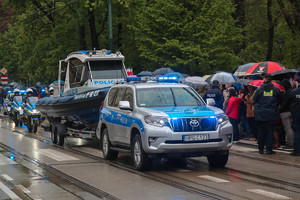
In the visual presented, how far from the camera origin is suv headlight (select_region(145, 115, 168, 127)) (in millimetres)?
11703

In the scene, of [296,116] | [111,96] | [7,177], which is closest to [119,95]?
[111,96]

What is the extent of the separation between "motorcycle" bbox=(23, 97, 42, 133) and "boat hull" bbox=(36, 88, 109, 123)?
6519 millimetres

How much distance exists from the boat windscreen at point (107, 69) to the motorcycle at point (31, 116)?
6954 millimetres

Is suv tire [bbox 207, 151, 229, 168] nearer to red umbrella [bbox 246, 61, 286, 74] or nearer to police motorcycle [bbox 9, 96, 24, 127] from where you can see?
red umbrella [bbox 246, 61, 286, 74]

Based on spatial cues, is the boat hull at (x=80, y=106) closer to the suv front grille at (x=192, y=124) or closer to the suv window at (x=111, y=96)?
the suv window at (x=111, y=96)

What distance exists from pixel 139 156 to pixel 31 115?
1526 centimetres

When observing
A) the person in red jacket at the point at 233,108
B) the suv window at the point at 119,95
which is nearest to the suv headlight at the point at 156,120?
the suv window at the point at 119,95

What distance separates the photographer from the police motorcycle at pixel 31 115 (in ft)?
86.0

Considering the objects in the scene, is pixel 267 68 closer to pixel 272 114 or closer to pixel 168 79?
pixel 272 114

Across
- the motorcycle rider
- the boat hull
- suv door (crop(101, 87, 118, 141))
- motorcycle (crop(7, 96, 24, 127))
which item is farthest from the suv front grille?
the motorcycle rider

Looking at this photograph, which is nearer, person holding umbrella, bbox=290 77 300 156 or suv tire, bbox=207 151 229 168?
suv tire, bbox=207 151 229 168

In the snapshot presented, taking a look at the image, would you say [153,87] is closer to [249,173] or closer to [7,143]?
[249,173]

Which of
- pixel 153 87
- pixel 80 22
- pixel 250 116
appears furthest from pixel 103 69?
pixel 80 22

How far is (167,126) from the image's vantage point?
11.7 meters
